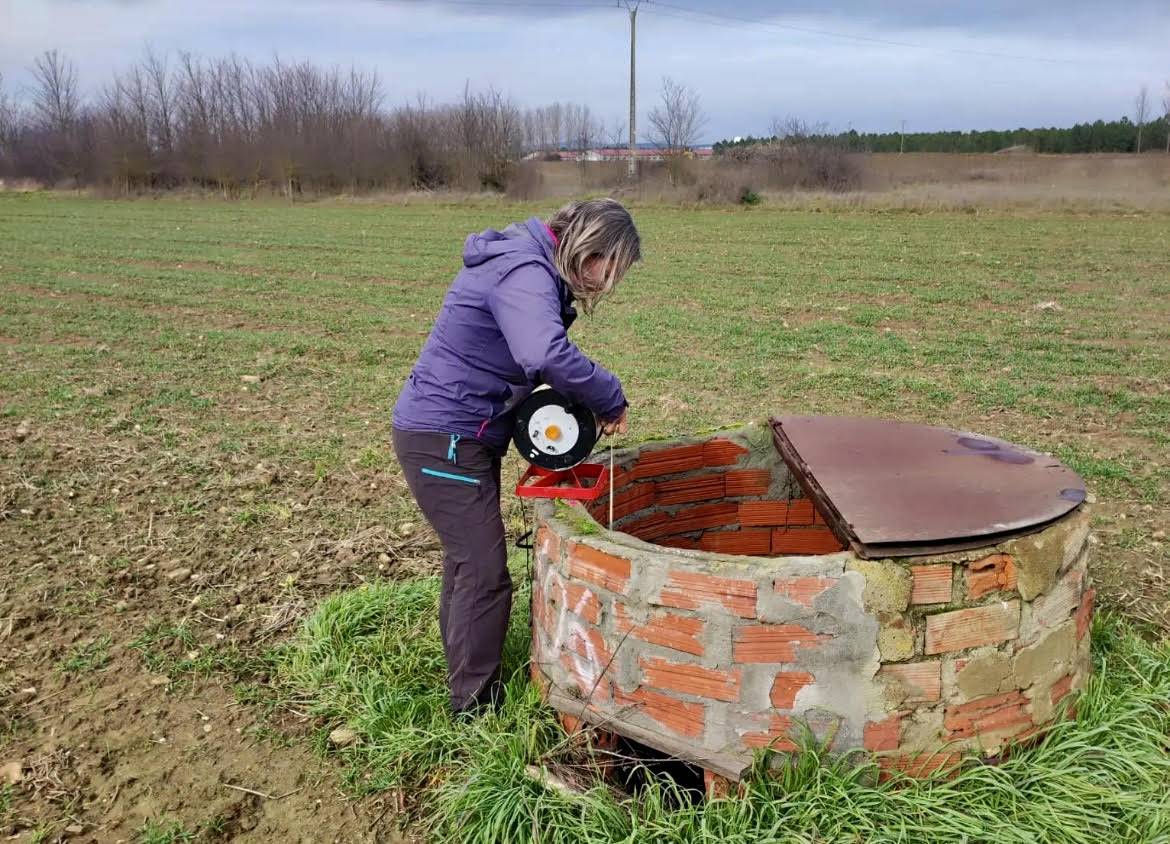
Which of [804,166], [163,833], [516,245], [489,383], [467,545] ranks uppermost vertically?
[804,166]

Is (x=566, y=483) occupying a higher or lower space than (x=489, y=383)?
lower

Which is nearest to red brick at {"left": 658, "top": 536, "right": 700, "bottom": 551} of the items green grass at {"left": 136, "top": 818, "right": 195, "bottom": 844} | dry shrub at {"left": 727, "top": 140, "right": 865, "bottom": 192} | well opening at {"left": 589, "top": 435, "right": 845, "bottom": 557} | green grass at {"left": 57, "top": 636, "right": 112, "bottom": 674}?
well opening at {"left": 589, "top": 435, "right": 845, "bottom": 557}

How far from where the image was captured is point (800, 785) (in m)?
2.74

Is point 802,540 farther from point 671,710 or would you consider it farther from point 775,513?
point 671,710

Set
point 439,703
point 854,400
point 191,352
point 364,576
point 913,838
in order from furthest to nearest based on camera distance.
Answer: point 191,352
point 854,400
point 364,576
point 439,703
point 913,838

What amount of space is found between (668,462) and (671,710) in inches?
53.0

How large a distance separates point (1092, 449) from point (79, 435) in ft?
23.2

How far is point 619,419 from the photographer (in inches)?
118

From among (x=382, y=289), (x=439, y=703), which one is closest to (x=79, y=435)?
(x=439, y=703)

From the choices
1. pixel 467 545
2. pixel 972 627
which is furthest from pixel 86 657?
pixel 972 627

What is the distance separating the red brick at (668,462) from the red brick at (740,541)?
13.5 inches

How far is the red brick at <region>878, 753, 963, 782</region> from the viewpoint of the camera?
9.09 ft

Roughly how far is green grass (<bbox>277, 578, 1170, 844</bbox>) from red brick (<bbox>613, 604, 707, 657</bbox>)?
408mm

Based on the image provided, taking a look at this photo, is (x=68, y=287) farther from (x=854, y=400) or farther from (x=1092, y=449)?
(x=1092, y=449)
